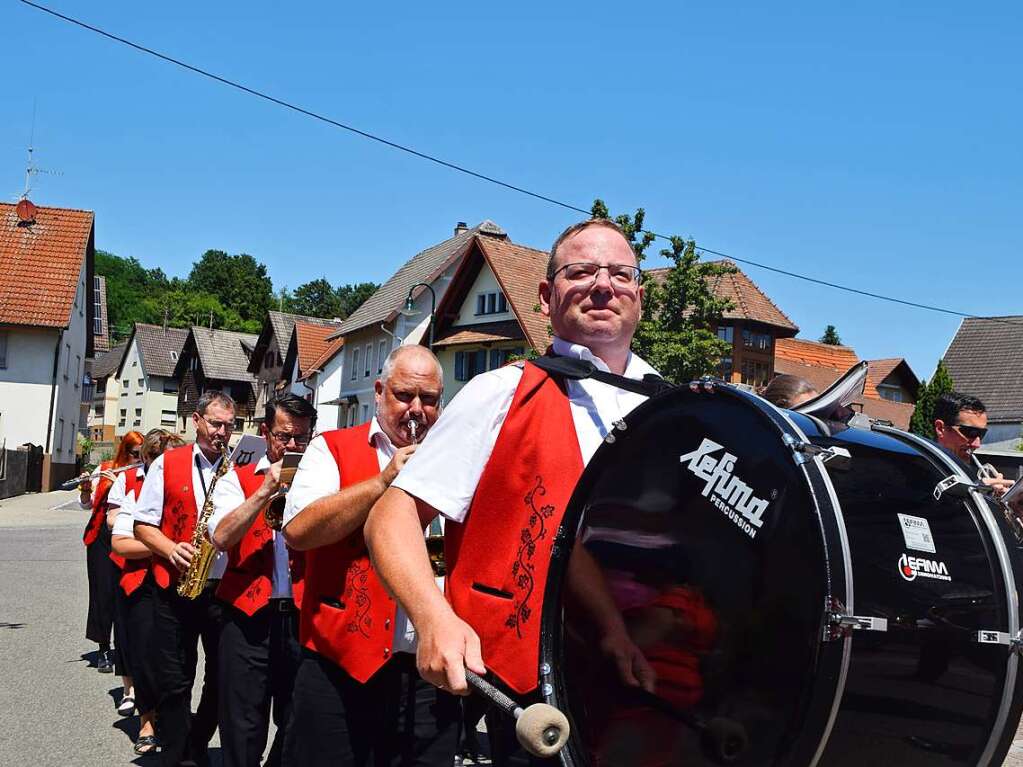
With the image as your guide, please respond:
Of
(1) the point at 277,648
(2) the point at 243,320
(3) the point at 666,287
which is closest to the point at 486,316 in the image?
(3) the point at 666,287

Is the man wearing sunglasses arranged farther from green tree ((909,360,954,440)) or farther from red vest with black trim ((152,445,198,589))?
green tree ((909,360,954,440))

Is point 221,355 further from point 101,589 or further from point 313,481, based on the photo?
point 313,481

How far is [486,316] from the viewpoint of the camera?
1608 inches

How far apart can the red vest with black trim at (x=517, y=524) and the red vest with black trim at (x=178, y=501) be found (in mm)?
4213

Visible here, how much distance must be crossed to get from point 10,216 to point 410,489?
41.3 m

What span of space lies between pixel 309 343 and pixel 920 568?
58635 mm

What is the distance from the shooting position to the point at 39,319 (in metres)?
36.9

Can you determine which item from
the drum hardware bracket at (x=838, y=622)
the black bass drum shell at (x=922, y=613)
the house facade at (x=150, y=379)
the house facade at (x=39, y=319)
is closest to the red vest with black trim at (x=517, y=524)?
the black bass drum shell at (x=922, y=613)

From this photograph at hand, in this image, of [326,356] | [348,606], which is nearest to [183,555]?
[348,606]

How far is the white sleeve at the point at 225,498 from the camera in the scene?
5.57 m

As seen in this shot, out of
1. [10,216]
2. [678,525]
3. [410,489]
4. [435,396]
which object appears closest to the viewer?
[678,525]

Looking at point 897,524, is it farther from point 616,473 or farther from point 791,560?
point 616,473

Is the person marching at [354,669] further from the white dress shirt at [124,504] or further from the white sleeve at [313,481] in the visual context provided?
the white dress shirt at [124,504]

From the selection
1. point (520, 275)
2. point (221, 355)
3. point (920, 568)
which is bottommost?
point (920, 568)
